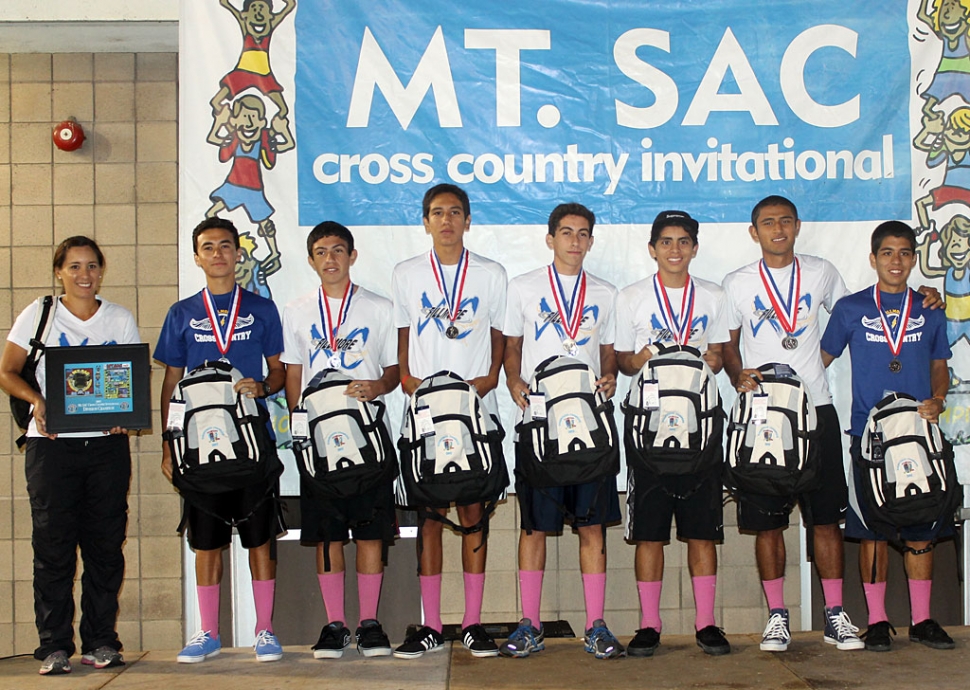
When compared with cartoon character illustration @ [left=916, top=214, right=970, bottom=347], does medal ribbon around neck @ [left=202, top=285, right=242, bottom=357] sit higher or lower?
lower

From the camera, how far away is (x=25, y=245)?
5.48 m

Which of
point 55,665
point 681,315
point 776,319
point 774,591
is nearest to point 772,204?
point 776,319

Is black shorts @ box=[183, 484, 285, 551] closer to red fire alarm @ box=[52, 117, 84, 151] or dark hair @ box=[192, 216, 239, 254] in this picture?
dark hair @ box=[192, 216, 239, 254]

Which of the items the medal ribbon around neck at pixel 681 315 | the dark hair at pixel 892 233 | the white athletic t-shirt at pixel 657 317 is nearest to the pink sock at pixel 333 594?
the white athletic t-shirt at pixel 657 317

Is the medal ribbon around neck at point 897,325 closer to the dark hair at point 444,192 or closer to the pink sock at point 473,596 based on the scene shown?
the dark hair at point 444,192

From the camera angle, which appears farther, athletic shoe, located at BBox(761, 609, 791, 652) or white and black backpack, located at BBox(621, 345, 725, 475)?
athletic shoe, located at BBox(761, 609, 791, 652)

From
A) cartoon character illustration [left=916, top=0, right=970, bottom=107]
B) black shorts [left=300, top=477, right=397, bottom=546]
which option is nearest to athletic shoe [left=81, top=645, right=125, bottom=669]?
black shorts [left=300, top=477, right=397, bottom=546]

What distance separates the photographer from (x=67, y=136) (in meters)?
5.36

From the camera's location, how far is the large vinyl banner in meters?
4.96

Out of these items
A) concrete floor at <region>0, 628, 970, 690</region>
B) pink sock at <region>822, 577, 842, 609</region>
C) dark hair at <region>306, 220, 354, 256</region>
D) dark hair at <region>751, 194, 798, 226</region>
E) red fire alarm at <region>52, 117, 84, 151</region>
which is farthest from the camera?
red fire alarm at <region>52, 117, 84, 151</region>

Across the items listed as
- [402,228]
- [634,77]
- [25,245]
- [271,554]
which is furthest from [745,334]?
[25,245]

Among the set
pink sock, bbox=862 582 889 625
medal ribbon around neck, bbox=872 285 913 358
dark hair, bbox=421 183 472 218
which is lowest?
pink sock, bbox=862 582 889 625

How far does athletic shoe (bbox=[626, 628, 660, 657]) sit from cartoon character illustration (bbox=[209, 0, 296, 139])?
9.98 feet

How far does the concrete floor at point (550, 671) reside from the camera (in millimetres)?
3939
